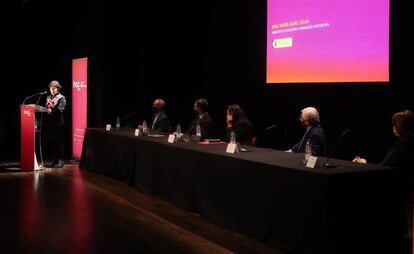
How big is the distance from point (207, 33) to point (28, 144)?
3.05m

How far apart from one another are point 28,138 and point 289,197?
4.54m

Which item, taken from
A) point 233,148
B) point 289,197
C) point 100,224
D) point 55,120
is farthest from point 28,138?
point 289,197

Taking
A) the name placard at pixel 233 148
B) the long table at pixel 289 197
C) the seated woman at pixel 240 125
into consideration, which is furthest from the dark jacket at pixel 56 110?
the name placard at pixel 233 148

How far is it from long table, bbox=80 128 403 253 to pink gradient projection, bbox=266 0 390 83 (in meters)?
1.53

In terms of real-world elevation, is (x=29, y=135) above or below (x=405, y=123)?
below

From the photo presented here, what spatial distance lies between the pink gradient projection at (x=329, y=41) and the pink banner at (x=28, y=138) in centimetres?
317

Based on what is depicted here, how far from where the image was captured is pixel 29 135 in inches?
265

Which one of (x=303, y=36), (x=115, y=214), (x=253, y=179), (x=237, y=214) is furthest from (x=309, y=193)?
(x=303, y=36)

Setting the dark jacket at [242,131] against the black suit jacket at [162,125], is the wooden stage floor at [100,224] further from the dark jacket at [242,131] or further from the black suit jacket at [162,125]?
the dark jacket at [242,131]

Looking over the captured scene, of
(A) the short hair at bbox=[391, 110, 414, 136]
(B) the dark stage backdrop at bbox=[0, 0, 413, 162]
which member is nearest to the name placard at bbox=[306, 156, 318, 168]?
(A) the short hair at bbox=[391, 110, 414, 136]

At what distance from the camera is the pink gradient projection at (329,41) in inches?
191

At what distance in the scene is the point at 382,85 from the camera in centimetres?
495

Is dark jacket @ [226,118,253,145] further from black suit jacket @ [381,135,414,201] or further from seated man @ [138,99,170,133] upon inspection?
black suit jacket @ [381,135,414,201]

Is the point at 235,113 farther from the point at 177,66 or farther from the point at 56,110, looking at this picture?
the point at 177,66
